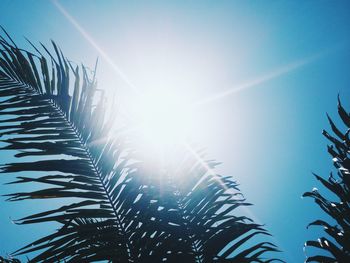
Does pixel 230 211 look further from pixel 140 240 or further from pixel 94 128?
pixel 94 128

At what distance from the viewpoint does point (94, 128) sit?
1.75m

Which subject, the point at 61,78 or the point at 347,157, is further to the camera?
the point at 347,157

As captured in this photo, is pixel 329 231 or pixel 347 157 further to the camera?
pixel 347 157

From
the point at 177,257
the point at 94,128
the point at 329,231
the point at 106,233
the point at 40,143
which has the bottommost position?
the point at 177,257

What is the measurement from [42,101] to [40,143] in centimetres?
40

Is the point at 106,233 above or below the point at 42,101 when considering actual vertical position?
below

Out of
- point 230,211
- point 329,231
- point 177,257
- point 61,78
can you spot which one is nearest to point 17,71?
point 61,78

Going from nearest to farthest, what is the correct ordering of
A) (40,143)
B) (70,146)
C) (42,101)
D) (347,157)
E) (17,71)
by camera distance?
(40,143), (70,146), (42,101), (17,71), (347,157)

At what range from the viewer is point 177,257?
1.42 metres

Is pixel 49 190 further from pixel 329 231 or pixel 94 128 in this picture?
pixel 329 231

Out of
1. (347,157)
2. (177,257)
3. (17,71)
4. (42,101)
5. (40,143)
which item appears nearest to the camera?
(177,257)

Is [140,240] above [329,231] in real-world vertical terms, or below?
below

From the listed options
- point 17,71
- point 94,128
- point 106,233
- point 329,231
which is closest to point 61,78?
point 17,71

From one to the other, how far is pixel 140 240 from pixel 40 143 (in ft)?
2.46
